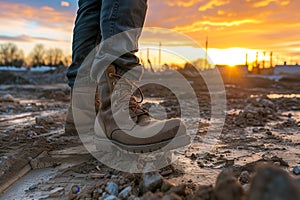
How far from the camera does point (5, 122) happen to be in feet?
9.87

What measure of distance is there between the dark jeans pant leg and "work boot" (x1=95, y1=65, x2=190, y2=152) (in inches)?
27.6

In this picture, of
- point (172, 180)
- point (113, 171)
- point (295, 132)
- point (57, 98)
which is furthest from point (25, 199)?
point (57, 98)

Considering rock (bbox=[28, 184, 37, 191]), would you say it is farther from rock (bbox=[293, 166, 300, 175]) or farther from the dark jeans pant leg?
rock (bbox=[293, 166, 300, 175])

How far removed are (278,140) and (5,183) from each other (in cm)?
183

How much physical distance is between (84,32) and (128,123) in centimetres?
101

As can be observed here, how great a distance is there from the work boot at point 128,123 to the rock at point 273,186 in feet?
2.56

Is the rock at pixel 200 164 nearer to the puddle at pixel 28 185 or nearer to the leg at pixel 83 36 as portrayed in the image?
the puddle at pixel 28 185

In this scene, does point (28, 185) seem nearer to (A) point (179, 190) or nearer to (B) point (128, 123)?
(B) point (128, 123)

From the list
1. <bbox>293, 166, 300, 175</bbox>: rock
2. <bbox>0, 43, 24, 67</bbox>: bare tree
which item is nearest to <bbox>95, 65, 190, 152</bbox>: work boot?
<bbox>293, 166, 300, 175</bbox>: rock

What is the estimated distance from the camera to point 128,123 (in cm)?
150

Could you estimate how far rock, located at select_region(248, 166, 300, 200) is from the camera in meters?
0.55

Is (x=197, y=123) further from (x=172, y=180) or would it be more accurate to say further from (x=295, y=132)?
(x=172, y=180)

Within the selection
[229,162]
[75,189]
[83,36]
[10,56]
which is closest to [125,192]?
[75,189]

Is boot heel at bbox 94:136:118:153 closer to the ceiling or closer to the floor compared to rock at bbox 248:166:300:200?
closer to the floor
